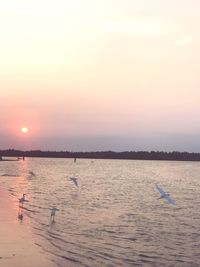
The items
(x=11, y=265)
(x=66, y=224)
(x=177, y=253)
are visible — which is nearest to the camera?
(x=11, y=265)

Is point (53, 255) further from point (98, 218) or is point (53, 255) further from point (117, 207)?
point (117, 207)

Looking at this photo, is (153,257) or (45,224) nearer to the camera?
(153,257)

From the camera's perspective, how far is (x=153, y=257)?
1482 cm

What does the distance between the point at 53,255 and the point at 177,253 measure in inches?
186

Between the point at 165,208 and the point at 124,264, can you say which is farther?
the point at 165,208

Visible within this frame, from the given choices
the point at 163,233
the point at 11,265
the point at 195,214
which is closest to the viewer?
the point at 11,265

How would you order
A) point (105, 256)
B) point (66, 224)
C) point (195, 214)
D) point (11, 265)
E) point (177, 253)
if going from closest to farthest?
point (11, 265)
point (105, 256)
point (177, 253)
point (66, 224)
point (195, 214)

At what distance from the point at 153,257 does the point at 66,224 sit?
7.53m

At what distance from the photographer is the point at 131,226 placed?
71.1 feet

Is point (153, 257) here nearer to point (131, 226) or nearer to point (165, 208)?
point (131, 226)

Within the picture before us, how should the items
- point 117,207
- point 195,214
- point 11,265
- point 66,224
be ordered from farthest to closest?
point 117,207 → point 195,214 → point 66,224 → point 11,265

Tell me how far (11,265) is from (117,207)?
19785mm

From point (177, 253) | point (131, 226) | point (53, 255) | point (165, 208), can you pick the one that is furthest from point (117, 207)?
point (53, 255)

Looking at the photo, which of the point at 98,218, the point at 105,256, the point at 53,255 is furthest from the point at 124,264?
the point at 98,218
